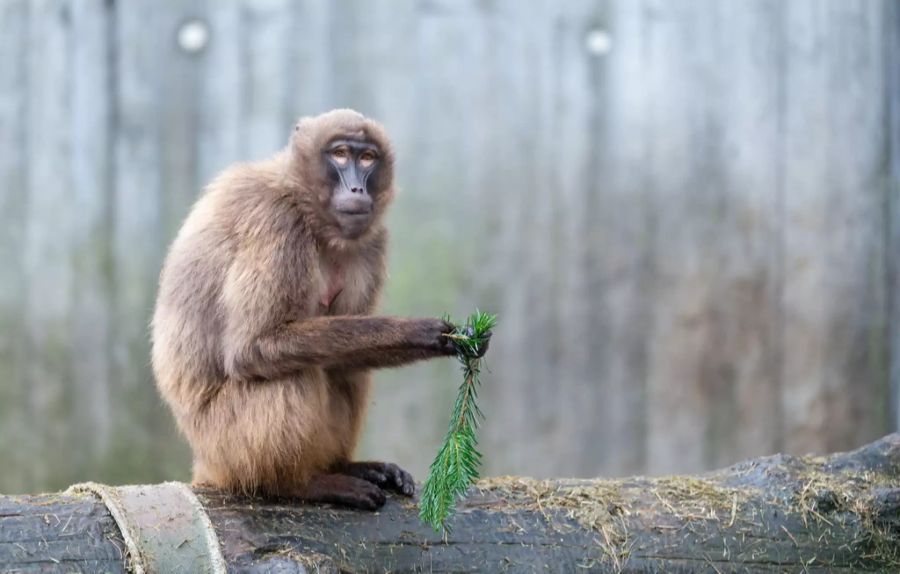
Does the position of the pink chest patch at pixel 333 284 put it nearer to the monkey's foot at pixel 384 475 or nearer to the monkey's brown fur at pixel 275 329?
the monkey's brown fur at pixel 275 329

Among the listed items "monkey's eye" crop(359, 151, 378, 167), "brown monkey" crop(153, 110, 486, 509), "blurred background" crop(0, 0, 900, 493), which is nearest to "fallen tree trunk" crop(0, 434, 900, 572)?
"brown monkey" crop(153, 110, 486, 509)

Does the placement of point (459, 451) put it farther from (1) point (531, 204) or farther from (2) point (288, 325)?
(1) point (531, 204)

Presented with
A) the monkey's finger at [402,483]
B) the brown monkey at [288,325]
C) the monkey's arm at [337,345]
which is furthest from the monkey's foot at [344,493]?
the monkey's arm at [337,345]

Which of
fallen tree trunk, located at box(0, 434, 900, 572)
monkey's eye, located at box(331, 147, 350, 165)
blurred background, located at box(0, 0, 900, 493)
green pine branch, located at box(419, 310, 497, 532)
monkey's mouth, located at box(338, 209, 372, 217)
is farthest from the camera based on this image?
blurred background, located at box(0, 0, 900, 493)

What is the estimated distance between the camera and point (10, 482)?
8.18 m

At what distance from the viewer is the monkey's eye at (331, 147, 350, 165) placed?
554 centimetres

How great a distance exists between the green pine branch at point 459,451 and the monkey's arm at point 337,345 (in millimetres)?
132

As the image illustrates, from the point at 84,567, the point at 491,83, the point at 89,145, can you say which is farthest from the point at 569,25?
the point at 84,567

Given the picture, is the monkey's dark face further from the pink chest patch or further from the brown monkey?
the pink chest patch

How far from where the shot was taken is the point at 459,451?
4758 mm

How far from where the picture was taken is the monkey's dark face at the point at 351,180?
5.43 m

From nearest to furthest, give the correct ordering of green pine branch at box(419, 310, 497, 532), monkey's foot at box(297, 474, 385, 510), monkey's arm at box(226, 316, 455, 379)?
1. green pine branch at box(419, 310, 497, 532)
2. monkey's arm at box(226, 316, 455, 379)
3. monkey's foot at box(297, 474, 385, 510)

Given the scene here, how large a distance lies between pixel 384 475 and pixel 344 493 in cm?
32

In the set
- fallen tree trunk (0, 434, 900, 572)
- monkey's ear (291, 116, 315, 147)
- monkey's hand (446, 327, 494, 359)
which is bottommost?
fallen tree trunk (0, 434, 900, 572)
